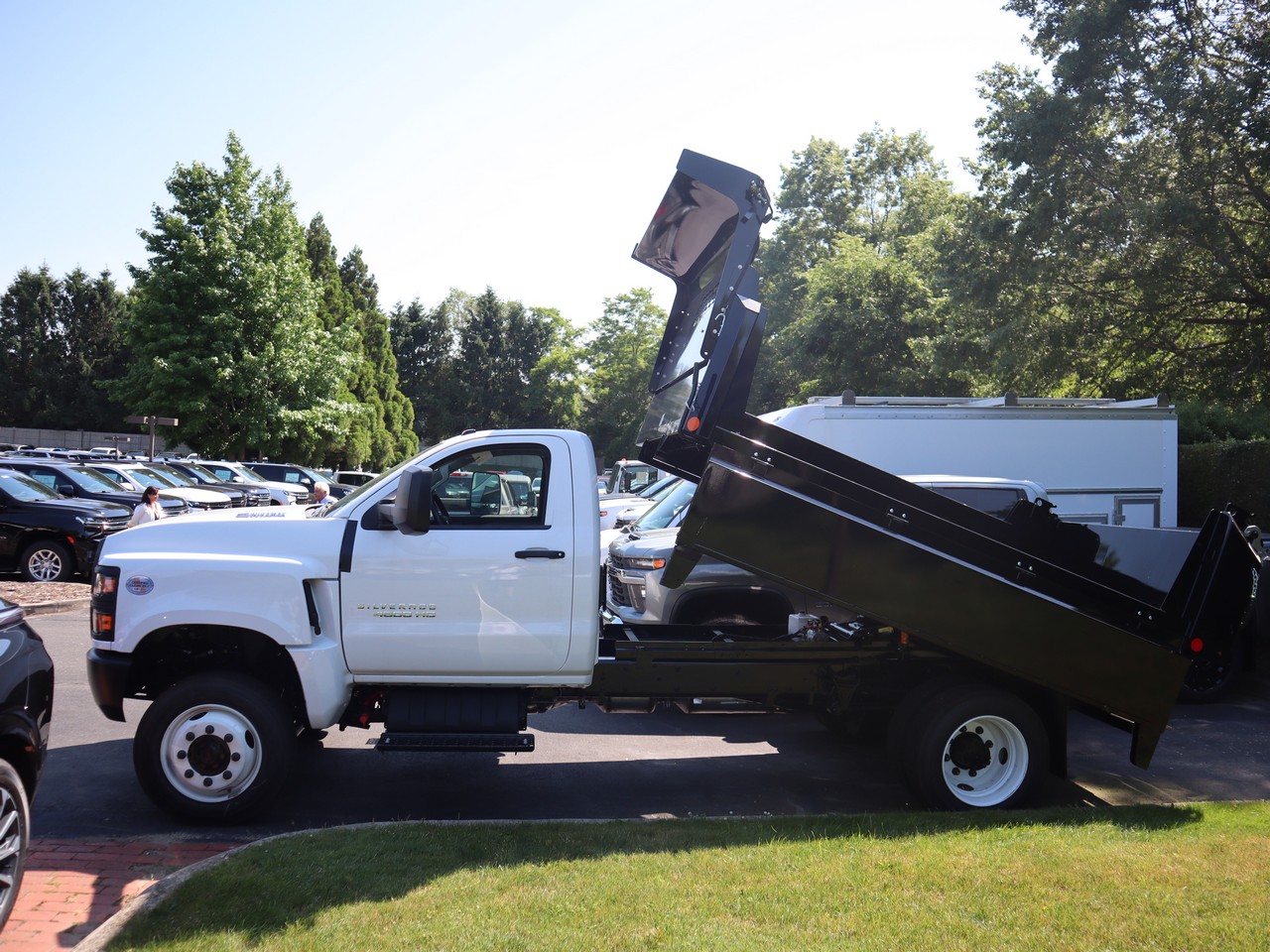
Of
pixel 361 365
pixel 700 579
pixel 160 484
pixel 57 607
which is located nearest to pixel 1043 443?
pixel 700 579

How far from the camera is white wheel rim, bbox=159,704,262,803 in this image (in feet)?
18.2

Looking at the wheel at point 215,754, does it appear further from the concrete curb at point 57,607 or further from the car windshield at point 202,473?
the car windshield at point 202,473

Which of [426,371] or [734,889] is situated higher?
[426,371]

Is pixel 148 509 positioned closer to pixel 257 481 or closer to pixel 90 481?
pixel 90 481

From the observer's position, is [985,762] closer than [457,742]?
No

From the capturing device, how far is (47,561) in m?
15.3

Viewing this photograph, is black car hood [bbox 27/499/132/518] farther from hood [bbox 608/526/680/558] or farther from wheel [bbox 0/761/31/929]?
wheel [bbox 0/761/31/929]

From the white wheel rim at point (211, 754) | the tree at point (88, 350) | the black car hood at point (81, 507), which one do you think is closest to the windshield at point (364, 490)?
the white wheel rim at point (211, 754)

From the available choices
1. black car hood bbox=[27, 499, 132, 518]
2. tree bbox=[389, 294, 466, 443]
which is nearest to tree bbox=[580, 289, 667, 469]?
tree bbox=[389, 294, 466, 443]

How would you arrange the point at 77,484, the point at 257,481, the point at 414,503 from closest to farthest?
the point at 414,503, the point at 77,484, the point at 257,481

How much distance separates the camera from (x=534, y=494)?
5.99 meters

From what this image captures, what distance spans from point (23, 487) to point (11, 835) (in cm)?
A: 1361

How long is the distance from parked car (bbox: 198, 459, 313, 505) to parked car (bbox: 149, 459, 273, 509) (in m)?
0.53

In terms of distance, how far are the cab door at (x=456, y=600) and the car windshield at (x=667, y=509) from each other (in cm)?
446
